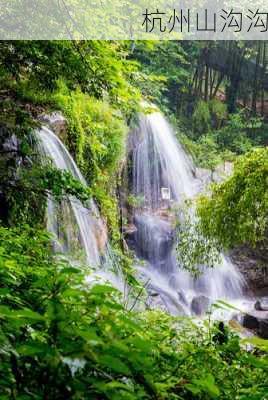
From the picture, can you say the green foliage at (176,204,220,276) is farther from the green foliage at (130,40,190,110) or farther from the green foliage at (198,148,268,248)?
the green foliage at (130,40,190,110)

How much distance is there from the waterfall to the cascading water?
2395mm

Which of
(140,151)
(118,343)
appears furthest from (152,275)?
(118,343)

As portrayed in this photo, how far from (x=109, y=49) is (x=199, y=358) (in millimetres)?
2112

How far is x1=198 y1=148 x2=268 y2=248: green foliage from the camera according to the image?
516 centimetres

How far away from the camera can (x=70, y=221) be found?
5188 millimetres

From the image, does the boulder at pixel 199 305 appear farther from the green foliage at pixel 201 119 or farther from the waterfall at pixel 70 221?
the green foliage at pixel 201 119

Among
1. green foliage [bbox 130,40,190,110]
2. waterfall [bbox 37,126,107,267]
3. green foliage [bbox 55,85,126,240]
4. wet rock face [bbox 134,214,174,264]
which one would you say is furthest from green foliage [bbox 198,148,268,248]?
green foliage [bbox 130,40,190,110]

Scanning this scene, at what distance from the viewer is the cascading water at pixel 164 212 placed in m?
8.85

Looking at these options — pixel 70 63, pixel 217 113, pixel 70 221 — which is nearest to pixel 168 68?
pixel 217 113

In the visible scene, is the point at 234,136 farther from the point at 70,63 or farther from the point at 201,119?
the point at 70,63

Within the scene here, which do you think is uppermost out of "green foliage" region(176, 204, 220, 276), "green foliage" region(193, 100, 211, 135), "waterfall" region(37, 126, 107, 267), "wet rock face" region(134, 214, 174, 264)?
"green foliage" region(193, 100, 211, 135)

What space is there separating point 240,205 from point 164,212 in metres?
4.88

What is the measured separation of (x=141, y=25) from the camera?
5.41m

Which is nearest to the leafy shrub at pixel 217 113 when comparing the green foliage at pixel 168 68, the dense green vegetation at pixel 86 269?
the green foliage at pixel 168 68
